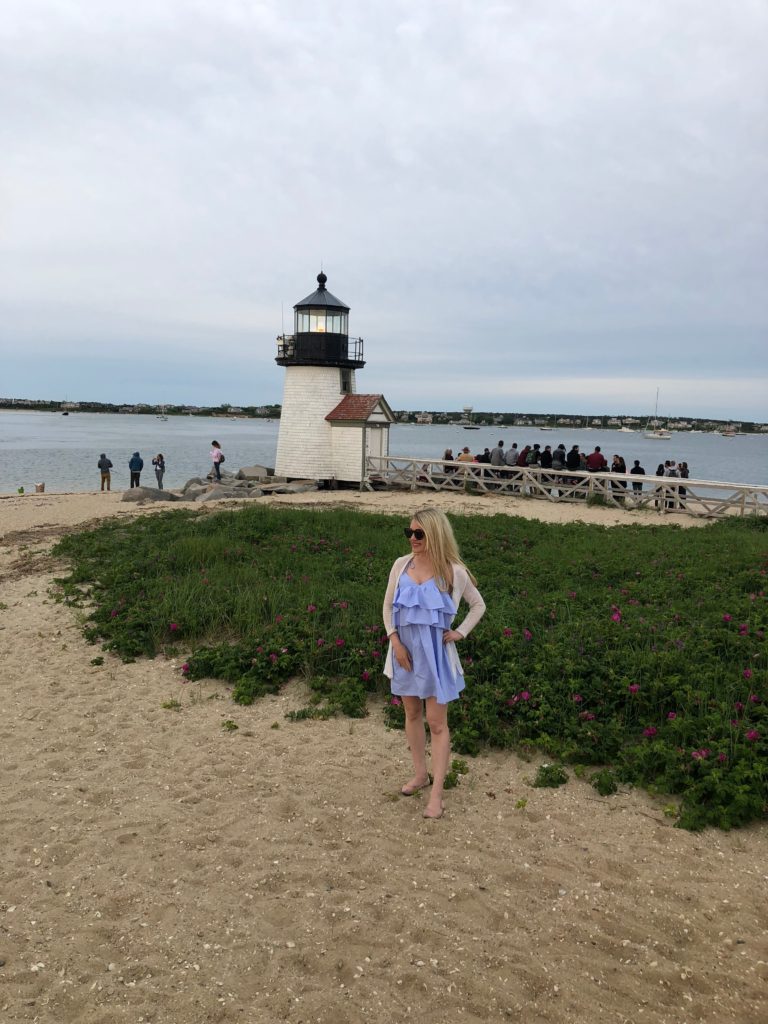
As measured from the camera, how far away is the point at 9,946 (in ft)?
11.8

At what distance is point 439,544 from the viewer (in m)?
4.70

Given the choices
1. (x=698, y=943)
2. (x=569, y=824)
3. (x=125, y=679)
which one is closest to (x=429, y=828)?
(x=569, y=824)

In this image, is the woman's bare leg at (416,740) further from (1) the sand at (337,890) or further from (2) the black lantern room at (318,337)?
(2) the black lantern room at (318,337)

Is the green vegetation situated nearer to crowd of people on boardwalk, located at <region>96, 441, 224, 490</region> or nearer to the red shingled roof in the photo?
the red shingled roof

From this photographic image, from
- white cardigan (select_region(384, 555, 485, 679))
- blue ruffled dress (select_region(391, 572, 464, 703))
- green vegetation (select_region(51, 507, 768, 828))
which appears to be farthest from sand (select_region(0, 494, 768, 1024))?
white cardigan (select_region(384, 555, 485, 679))

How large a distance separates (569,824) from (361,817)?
56.4 inches

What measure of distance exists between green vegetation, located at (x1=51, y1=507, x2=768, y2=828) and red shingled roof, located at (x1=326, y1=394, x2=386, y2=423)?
13.4 m

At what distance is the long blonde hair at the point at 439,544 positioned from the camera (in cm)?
468

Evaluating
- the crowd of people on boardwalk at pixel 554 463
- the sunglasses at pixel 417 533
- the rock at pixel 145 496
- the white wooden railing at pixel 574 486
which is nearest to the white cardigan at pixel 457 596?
the sunglasses at pixel 417 533

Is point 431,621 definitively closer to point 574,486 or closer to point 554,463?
point 574,486

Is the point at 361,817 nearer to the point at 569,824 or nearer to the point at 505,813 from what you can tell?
the point at 505,813

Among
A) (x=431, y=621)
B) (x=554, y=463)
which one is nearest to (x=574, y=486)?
(x=554, y=463)

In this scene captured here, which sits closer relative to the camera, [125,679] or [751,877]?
[751,877]

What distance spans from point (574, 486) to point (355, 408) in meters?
9.24
